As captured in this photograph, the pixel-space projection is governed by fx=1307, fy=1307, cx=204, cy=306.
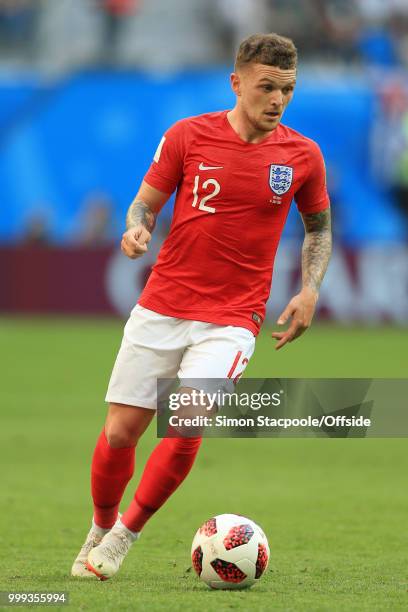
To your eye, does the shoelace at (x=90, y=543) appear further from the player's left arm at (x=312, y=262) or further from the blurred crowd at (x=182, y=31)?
the blurred crowd at (x=182, y=31)

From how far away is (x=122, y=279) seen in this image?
2123 centimetres

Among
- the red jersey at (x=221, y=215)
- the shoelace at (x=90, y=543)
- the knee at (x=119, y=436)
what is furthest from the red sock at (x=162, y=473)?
the red jersey at (x=221, y=215)

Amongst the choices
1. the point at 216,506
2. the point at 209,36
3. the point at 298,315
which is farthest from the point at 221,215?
the point at 209,36

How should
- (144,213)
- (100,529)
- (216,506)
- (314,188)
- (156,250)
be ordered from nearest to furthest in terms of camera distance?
(144,213)
(314,188)
(100,529)
(216,506)
(156,250)

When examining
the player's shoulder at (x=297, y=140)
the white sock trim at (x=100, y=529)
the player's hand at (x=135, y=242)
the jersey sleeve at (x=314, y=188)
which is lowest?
the white sock trim at (x=100, y=529)

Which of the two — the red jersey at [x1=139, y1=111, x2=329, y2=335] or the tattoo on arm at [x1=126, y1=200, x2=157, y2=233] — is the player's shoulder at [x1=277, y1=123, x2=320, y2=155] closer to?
the red jersey at [x1=139, y1=111, x2=329, y2=335]

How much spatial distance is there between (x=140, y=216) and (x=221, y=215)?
382 millimetres

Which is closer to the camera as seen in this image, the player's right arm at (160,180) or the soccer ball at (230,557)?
the soccer ball at (230,557)

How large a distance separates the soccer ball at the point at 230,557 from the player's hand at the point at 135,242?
130 centimetres

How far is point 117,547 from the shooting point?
600cm

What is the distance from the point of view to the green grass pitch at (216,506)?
564 cm

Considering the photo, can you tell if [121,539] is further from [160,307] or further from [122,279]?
[122,279]

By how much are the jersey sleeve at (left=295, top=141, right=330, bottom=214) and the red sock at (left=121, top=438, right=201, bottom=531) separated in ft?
4.11

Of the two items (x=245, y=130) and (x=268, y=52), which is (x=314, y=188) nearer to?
(x=245, y=130)
